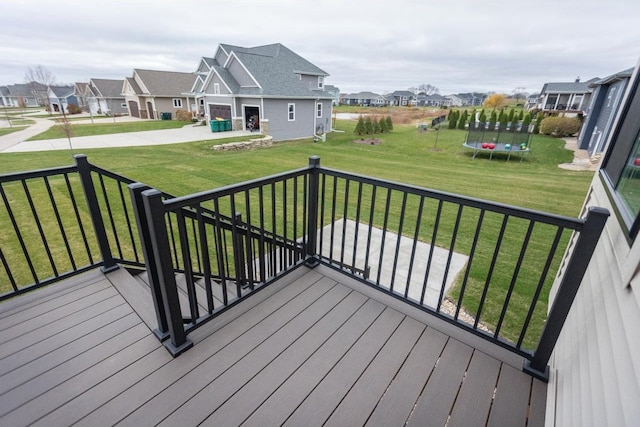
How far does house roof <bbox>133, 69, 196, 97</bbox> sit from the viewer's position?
26906mm

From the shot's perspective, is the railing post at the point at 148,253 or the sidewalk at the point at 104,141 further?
the sidewalk at the point at 104,141

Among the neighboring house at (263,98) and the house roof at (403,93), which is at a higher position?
the house roof at (403,93)

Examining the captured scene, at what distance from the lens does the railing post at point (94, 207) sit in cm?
228

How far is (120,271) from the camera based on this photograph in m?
2.61

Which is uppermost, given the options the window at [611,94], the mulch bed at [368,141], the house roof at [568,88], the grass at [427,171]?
the house roof at [568,88]

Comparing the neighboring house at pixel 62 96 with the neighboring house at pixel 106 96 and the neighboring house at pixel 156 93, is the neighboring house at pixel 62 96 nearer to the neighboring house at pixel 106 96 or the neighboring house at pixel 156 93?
the neighboring house at pixel 106 96

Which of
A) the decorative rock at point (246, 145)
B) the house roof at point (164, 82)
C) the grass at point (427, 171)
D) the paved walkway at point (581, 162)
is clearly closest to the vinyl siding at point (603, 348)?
the grass at point (427, 171)

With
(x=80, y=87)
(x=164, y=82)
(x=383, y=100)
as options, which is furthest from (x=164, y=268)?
(x=383, y=100)

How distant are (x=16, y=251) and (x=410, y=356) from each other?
5821 mm

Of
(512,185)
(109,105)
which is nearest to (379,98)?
(109,105)

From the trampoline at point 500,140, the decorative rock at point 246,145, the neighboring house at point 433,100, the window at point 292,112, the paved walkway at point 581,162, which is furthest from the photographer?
the neighboring house at point 433,100

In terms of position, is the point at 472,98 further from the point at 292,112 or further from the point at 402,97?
the point at 292,112

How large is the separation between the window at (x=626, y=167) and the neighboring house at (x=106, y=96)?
143 feet

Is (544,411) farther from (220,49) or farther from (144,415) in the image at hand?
(220,49)
